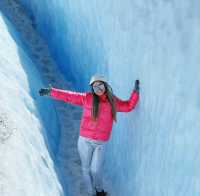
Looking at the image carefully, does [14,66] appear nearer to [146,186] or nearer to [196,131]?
[146,186]

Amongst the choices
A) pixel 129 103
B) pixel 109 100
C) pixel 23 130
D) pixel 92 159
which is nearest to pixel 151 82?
pixel 129 103

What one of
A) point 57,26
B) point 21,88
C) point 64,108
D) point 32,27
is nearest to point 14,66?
point 21,88

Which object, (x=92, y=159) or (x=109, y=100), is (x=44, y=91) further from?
(x=92, y=159)

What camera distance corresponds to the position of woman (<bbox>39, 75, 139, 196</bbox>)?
531 cm

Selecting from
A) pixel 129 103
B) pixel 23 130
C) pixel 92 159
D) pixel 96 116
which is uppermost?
pixel 129 103

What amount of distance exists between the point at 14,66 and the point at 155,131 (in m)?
2.22

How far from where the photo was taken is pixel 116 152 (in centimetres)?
611

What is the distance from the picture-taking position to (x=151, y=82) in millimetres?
4996

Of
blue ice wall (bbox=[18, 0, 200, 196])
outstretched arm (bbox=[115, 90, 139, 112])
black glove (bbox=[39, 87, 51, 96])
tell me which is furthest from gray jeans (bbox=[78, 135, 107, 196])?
black glove (bbox=[39, 87, 51, 96])

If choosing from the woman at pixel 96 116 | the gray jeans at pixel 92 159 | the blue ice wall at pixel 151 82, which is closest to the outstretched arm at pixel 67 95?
the woman at pixel 96 116

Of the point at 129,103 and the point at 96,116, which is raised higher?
the point at 129,103

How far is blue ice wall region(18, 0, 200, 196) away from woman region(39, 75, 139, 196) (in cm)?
23

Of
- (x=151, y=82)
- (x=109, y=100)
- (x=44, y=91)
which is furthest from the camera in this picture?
(x=44, y=91)

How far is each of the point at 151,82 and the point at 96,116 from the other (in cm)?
76
